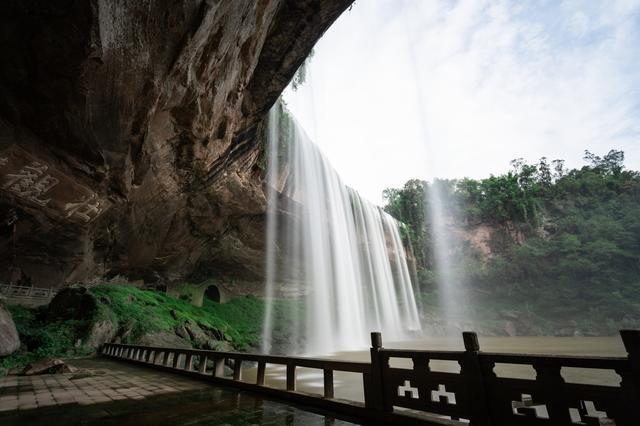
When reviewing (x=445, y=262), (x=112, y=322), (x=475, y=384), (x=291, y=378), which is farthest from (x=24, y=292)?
(x=445, y=262)

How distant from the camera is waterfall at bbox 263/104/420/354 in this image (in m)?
20.3

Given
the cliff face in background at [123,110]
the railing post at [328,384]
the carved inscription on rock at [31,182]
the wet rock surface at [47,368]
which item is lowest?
the railing post at [328,384]

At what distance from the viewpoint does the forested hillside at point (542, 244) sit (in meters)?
29.7

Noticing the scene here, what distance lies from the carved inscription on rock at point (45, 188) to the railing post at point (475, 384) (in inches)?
401

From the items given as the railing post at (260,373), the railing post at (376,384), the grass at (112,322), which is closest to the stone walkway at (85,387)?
the railing post at (260,373)

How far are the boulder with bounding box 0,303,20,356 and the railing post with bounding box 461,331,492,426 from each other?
1181 cm

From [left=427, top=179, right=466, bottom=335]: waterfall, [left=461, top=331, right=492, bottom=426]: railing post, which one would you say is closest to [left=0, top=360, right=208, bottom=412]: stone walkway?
[left=461, top=331, right=492, bottom=426]: railing post

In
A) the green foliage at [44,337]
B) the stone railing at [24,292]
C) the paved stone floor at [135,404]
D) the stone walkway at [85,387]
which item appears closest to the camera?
the paved stone floor at [135,404]

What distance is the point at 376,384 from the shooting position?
Answer: 3686mm

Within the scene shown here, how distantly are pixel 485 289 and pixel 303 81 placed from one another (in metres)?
30.3

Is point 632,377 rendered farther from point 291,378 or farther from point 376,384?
point 291,378

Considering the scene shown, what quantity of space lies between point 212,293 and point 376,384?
24.0 meters

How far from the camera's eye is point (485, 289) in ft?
112

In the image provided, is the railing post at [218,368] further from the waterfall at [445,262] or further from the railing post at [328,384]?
the waterfall at [445,262]
